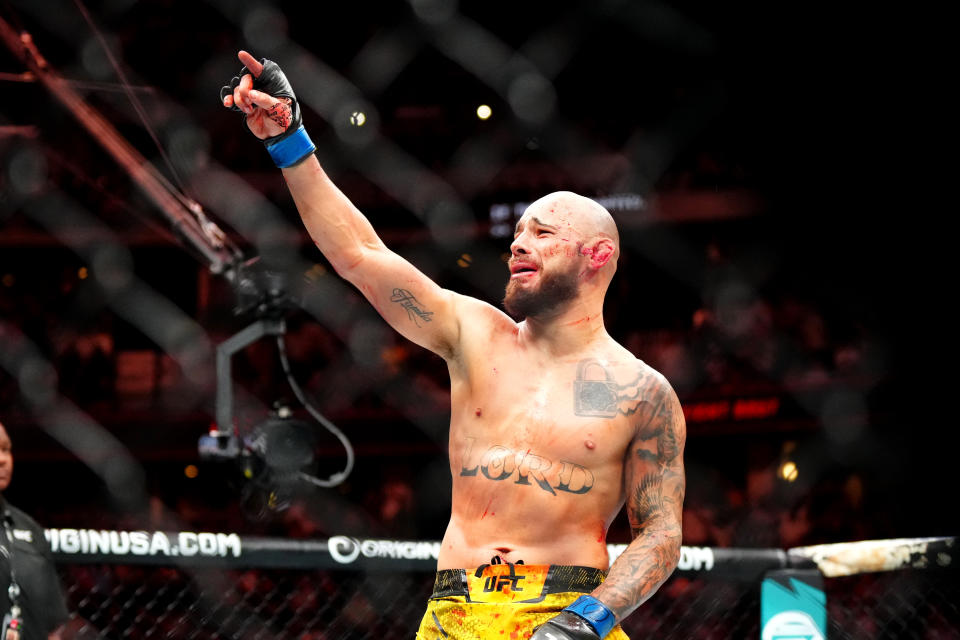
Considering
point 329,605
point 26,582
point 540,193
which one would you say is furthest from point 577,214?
point 540,193

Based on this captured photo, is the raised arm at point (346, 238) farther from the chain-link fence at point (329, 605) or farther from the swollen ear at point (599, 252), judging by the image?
the chain-link fence at point (329, 605)

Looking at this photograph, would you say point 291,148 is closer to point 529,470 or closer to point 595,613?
point 529,470

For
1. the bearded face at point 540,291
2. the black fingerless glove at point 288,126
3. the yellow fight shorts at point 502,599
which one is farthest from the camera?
the bearded face at point 540,291

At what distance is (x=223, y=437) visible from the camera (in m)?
3.13

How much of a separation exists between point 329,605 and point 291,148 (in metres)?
2.73

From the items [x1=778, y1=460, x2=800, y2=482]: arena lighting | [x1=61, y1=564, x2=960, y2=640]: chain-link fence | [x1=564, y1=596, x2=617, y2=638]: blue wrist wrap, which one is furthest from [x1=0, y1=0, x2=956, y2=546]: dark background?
[x1=564, y1=596, x2=617, y2=638]: blue wrist wrap

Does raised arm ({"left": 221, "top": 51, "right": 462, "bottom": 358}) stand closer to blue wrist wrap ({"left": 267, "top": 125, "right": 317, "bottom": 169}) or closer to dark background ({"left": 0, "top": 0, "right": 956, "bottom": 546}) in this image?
blue wrist wrap ({"left": 267, "top": 125, "right": 317, "bottom": 169})

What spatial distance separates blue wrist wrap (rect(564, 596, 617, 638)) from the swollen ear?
0.57 meters

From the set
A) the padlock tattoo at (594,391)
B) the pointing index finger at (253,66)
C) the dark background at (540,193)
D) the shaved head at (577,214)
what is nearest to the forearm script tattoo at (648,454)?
the padlock tattoo at (594,391)

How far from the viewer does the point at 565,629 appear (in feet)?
5.04

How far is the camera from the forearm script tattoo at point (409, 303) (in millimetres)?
1812

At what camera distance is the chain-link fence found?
3.99m

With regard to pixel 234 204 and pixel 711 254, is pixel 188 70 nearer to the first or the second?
pixel 234 204

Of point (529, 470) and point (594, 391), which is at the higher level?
point (594, 391)
